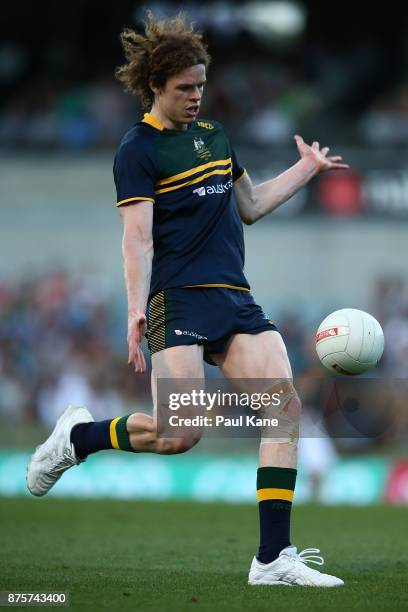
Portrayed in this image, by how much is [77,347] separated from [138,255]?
36.7ft

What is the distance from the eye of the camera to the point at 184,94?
6.52m

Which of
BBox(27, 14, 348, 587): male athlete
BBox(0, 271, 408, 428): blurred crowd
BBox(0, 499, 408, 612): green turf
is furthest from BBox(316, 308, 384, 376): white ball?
BBox(0, 271, 408, 428): blurred crowd

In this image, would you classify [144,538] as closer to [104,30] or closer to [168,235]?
[168,235]

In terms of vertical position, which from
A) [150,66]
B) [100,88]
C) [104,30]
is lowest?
[150,66]

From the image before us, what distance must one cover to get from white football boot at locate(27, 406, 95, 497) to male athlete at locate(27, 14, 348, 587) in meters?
0.02

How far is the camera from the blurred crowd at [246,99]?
66.4 feet

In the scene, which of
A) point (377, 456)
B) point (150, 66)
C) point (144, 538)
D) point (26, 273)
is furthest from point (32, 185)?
point (150, 66)

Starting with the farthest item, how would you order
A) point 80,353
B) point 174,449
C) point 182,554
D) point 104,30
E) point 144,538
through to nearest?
point 104,30 → point 80,353 → point 144,538 → point 182,554 → point 174,449

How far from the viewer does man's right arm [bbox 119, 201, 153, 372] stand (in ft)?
20.4

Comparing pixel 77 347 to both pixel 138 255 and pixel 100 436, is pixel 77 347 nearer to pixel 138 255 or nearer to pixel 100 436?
pixel 100 436

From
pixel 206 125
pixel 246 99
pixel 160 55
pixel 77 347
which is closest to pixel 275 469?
pixel 206 125

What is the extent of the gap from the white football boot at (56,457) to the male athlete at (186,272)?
0.02 metres

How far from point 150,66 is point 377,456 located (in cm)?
870

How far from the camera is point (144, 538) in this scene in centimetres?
894
